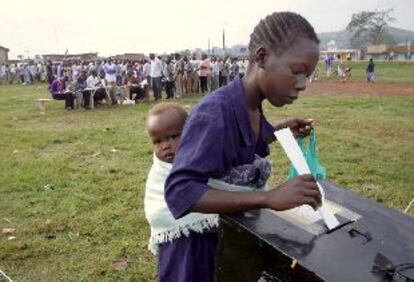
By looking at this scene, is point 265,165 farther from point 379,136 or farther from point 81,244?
point 379,136

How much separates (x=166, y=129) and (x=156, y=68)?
594 inches

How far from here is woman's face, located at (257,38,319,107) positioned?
1381 millimetres

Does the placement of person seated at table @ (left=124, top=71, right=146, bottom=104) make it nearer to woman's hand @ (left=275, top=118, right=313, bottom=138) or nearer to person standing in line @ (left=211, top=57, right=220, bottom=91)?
person standing in line @ (left=211, top=57, right=220, bottom=91)

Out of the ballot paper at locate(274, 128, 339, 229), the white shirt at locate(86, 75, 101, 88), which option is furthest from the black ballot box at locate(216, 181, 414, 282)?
the white shirt at locate(86, 75, 101, 88)

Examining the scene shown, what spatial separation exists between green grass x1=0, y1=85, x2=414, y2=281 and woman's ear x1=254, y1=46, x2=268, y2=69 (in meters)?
2.43

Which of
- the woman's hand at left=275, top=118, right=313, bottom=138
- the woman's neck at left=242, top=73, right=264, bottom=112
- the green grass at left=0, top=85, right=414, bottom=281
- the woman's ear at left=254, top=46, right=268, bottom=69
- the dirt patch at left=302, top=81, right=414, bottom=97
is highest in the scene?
the woman's ear at left=254, top=46, right=268, bottom=69

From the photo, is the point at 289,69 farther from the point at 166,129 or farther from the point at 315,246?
the point at 166,129

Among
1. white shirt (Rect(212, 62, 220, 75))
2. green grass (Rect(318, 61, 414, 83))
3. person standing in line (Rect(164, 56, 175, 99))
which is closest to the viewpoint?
person standing in line (Rect(164, 56, 175, 99))

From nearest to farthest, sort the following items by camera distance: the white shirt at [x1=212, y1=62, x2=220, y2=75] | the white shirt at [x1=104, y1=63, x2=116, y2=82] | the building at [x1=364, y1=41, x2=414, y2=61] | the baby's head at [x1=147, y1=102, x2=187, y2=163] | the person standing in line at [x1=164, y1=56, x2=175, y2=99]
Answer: the baby's head at [x1=147, y1=102, x2=187, y2=163] → the white shirt at [x1=104, y1=63, x2=116, y2=82] → the person standing in line at [x1=164, y1=56, x2=175, y2=99] → the white shirt at [x1=212, y1=62, x2=220, y2=75] → the building at [x1=364, y1=41, x2=414, y2=61]

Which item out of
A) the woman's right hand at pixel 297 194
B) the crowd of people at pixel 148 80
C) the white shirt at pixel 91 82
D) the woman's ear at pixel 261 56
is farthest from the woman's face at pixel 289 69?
the white shirt at pixel 91 82

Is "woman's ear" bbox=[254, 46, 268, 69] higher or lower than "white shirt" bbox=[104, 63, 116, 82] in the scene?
higher

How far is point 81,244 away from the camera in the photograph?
4035 millimetres

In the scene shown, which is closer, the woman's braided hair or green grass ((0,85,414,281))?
the woman's braided hair

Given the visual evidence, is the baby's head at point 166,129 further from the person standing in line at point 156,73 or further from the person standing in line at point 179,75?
the person standing in line at point 179,75
